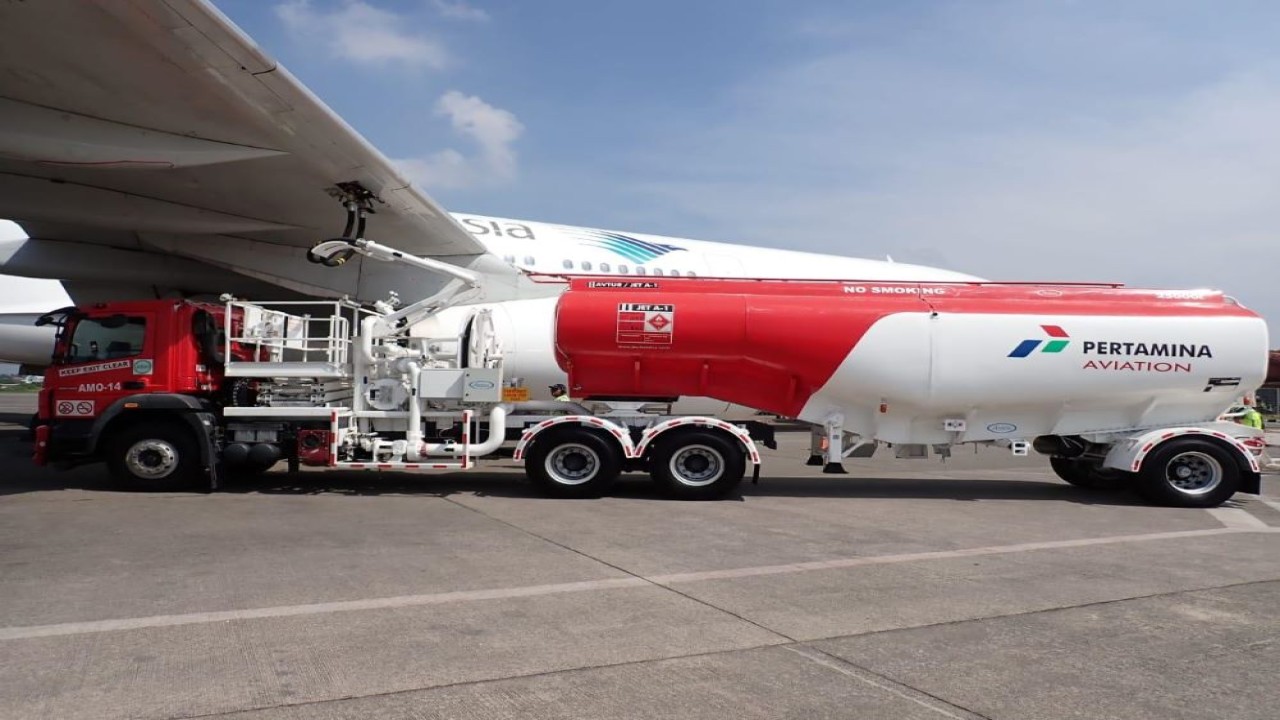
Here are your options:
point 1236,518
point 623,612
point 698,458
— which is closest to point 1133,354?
point 1236,518

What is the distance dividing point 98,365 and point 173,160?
271 centimetres

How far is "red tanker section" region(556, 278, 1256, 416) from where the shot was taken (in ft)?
36.5

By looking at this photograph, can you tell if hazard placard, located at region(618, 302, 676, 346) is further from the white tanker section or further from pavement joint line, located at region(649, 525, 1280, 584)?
pavement joint line, located at region(649, 525, 1280, 584)

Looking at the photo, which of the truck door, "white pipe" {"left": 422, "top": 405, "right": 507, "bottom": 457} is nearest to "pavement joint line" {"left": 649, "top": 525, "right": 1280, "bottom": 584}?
"white pipe" {"left": 422, "top": 405, "right": 507, "bottom": 457}

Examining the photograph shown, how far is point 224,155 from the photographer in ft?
37.4

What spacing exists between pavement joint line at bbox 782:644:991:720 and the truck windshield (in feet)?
31.6

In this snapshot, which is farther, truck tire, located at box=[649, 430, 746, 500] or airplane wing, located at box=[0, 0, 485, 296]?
truck tire, located at box=[649, 430, 746, 500]

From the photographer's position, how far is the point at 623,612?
5.58 m

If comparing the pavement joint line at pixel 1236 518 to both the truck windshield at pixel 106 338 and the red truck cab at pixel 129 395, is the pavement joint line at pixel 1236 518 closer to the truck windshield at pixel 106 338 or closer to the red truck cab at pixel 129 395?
the red truck cab at pixel 129 395

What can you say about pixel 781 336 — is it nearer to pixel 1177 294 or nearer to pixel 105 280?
pixel 1177 294

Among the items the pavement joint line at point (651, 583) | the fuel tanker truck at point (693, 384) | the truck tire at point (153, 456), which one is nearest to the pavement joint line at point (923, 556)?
the pavement joint line at point (651, 583)

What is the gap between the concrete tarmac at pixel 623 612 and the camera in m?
4.12

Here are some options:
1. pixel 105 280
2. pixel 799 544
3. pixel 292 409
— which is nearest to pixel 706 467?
pixel 799 544

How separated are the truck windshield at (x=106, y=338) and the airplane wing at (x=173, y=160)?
1893 mm
